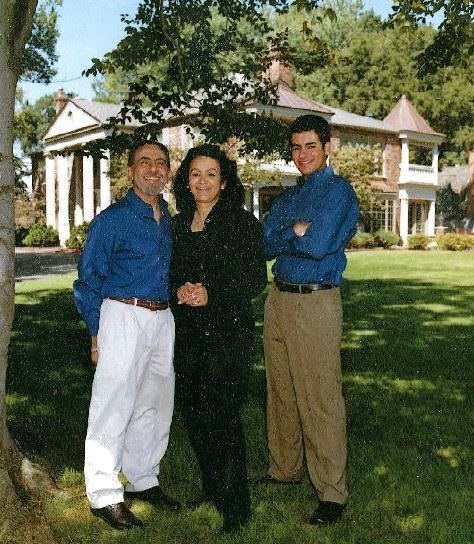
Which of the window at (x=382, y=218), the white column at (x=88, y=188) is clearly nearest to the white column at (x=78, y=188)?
the white column at (x=88, y=188)

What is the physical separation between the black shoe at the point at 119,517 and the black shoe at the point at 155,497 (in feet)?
0.87

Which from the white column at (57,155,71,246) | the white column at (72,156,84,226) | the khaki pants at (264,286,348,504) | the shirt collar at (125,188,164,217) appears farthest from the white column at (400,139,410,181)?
the shirt collar at (125,188,164,217)

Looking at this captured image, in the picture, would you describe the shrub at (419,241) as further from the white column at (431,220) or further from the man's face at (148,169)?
the man's face at (148,169)

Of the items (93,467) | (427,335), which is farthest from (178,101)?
(427,335)

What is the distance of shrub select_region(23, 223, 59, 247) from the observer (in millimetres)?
35125

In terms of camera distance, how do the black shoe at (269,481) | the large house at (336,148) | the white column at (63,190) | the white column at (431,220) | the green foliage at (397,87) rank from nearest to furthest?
the black shoe at (269,481) → the large house at (336,148) → the white column at (63,190) → the white column at (431,220) → the green foliage at (397,87)

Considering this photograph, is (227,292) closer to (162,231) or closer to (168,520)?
(162,231)

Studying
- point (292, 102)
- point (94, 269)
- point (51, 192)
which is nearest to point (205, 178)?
point (94, 269)

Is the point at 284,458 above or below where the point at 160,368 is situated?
below

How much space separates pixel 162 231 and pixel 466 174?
161 feet

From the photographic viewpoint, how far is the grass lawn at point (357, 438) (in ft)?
12.1

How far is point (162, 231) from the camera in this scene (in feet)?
12.7

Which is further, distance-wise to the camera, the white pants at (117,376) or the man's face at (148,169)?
the man's face at (148,169)

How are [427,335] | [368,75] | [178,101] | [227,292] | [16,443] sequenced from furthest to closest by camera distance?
[368,75]
[427,335]
[178,101]
[16,443]
[227,292]
